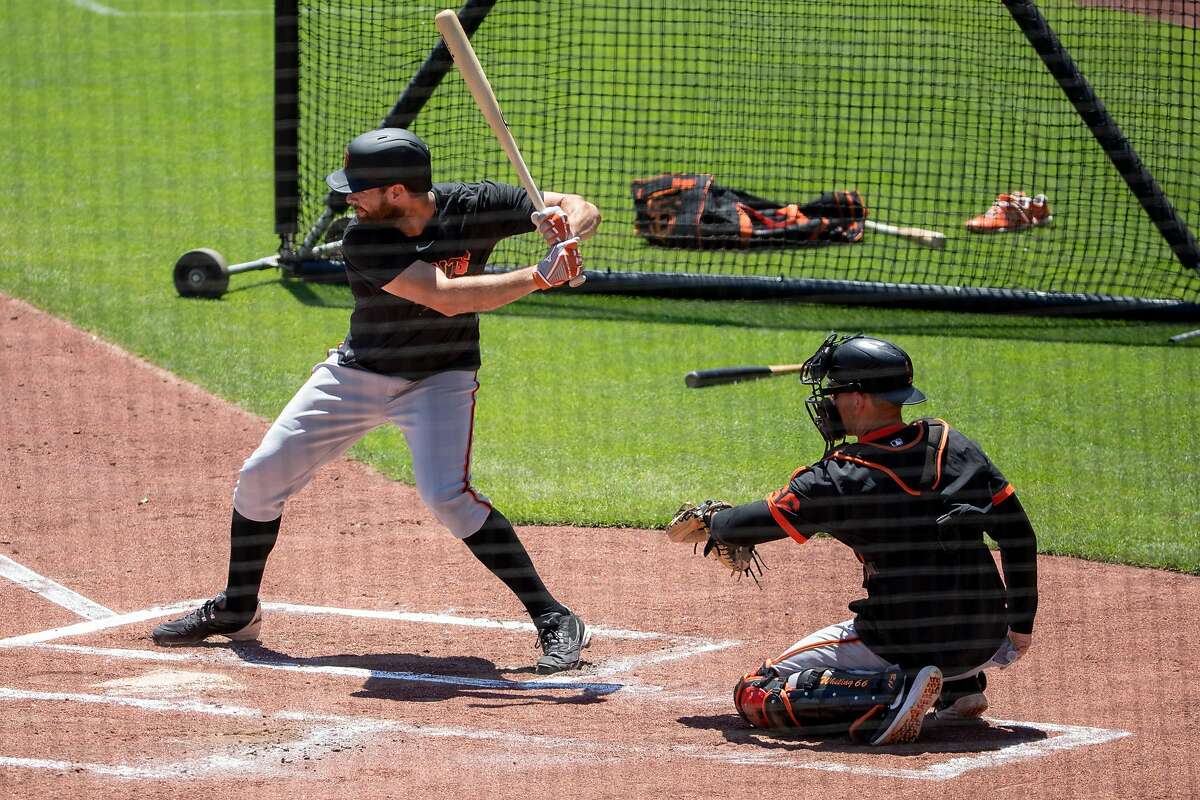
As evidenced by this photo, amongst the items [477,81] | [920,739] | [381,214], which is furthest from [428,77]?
[920,739]

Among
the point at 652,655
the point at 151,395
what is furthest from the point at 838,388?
the point at 151,395

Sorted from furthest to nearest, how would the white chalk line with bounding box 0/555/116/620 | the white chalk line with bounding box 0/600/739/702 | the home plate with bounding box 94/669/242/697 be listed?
the white chalk line with bounding box 0/555/116/620
the white chalk line with bounding box 0/600/739/702
the home plate with bounding box 94/669/242/697

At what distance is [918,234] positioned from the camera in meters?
10.5

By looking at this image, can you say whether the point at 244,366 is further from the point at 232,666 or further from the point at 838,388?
the point at 838,388

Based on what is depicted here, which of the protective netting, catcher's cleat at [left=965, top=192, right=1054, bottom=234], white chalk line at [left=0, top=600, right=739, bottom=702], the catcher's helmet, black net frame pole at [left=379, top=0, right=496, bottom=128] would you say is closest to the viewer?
the catcher's helmet

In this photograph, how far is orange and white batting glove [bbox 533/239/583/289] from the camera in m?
4.37

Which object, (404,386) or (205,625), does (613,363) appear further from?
(205,625)

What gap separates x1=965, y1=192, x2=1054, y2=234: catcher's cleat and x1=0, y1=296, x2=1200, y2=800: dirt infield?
17.5 ft

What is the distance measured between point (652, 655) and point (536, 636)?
16.9 inches

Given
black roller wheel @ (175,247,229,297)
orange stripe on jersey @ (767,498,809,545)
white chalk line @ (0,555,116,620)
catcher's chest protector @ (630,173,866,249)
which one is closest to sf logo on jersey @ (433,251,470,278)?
orange stripe on jersey @ (767,498,809,545)

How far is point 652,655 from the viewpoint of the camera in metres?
4.81

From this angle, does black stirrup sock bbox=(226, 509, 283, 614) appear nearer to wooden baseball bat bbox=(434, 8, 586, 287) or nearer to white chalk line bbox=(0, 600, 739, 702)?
white chalk line bbox=(0, 600, 739, 702)

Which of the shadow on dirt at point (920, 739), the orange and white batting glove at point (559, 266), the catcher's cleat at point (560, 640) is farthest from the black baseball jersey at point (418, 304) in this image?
the shadow on dirt at point (920, 739)

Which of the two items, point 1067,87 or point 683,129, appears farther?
point 683,129
